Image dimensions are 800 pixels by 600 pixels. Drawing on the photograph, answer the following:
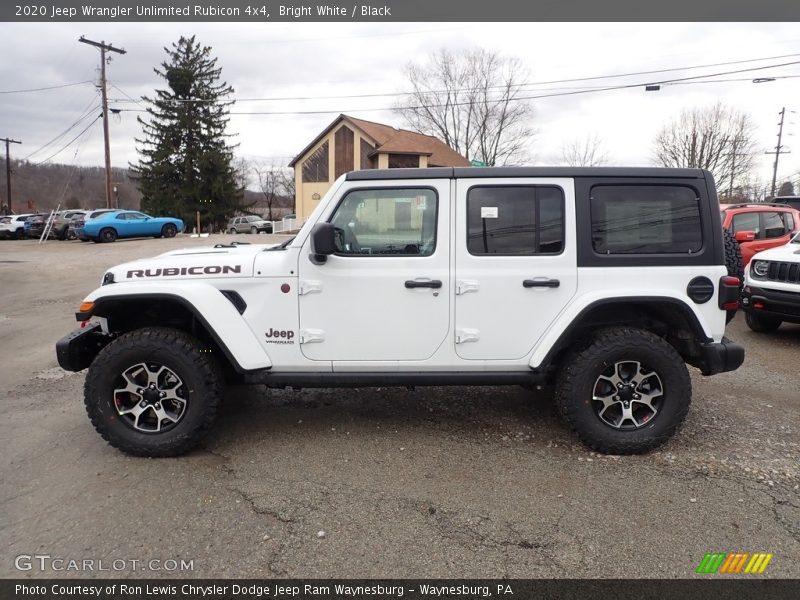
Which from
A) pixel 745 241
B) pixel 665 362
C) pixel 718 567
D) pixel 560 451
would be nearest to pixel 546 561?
pixel 718 567

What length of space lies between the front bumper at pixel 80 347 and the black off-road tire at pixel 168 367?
0.68 feet

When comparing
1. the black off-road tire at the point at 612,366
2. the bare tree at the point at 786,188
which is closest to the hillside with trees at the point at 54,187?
the bare tree at the point at 786,188

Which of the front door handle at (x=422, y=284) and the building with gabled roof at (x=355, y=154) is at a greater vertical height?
the building with gabled roof at (x=355, y=154)

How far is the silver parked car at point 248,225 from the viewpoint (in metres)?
40.6

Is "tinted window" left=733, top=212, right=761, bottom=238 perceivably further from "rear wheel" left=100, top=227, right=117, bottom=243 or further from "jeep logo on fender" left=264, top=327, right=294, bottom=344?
"rear wheel" left=100, top=227, right=117, bottom=243

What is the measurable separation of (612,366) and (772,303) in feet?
14.6

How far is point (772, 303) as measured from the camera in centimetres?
668

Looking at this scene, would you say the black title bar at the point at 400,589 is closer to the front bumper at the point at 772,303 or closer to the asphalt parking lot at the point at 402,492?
the asphalt parking lot at the point at 402,492

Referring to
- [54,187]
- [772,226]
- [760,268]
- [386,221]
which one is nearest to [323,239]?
[386,221]

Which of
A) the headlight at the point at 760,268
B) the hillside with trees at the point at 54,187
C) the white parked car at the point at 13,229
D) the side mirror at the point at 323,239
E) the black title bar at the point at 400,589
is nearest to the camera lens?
the black title bar at the point at 400,589

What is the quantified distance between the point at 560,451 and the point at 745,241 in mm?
7546

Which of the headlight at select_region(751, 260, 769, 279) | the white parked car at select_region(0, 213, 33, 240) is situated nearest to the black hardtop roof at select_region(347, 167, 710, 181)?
the headlight at select_region(751, 260, 769, 279)

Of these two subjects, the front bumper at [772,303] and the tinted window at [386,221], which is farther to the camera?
the front bumper at [772,303]

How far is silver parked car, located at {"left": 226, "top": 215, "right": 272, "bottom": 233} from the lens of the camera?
4062cm
